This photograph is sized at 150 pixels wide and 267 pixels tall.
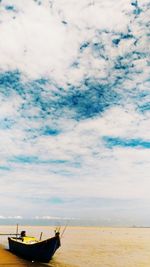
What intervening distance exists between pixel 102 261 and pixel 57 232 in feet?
34.4

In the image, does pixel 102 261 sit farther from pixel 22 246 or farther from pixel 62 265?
pixel 22 246

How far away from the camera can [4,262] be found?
25266 mm

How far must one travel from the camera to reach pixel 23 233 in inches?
1421

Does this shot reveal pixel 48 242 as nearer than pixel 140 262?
Yes

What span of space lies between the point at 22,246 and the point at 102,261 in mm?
10406

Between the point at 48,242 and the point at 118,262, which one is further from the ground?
the point at 48,242

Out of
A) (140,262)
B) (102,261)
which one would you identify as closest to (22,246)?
(102,261)

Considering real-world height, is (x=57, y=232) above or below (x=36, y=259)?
above

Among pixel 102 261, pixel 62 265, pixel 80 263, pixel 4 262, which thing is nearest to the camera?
pixel 4 262

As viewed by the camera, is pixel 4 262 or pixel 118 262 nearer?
pixel 4 262

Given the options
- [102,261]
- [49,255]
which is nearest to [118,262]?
[102,261]

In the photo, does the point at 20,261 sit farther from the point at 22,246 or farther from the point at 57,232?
the point at 57,232

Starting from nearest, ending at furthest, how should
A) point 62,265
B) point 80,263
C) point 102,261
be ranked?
point 62,265 → point 80,263 → point 102,261

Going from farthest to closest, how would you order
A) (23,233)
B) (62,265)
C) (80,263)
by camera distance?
(23,233), (80,263), (62,265)
